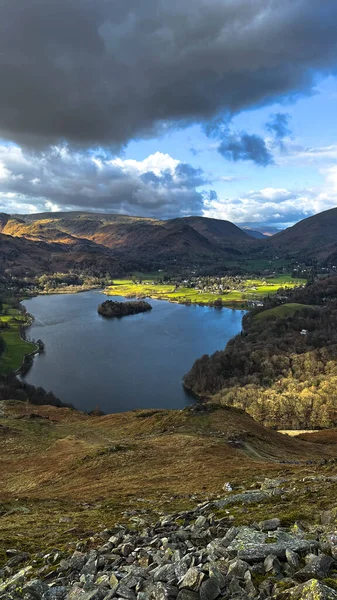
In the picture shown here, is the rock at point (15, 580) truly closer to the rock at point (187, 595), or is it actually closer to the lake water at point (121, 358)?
the rock at point (187, 595)

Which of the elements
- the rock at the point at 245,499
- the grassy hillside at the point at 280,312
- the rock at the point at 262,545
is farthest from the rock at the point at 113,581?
the grassy hillside at the point at 280,312

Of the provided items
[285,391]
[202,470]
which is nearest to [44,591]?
[202,470]

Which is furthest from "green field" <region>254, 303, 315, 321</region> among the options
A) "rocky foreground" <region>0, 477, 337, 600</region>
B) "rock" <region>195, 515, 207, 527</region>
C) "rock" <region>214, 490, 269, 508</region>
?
"rocky foreground" <region>0, 477, 337, 600</region>

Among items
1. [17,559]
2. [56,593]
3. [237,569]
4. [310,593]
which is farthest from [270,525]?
[17,559]

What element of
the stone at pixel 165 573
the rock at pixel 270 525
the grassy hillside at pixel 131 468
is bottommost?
the grassy hillside at pixel 131 468

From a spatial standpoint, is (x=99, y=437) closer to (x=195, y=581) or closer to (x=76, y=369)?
(x=195, y=581)
